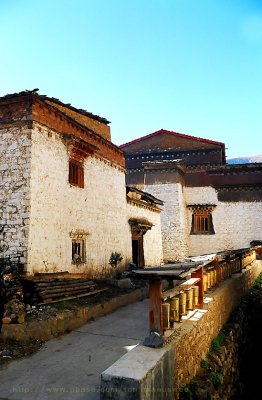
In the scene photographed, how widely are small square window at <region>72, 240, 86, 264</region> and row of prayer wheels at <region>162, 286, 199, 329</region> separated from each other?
5408 mm

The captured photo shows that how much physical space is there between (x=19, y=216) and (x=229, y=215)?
16.7 metres

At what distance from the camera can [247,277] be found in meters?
13.3

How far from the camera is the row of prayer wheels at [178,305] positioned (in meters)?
5.16

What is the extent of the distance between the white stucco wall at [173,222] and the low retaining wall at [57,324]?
12199 millimetres

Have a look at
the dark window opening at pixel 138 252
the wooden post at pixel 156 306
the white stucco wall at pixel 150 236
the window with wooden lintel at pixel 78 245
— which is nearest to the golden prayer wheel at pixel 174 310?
the wooden post at pixel 156 306

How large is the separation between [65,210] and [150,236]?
27.4 ft

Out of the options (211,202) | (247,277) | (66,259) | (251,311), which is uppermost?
(211,202)

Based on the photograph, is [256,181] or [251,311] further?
[256,181]

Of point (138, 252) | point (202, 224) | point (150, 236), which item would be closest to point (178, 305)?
Answer: point (138, 252)

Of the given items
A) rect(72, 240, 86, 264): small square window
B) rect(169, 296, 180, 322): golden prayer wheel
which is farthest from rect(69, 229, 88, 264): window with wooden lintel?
rect(169, 296, 180, 322): golden prayer wheel

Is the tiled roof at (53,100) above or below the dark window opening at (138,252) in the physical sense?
above

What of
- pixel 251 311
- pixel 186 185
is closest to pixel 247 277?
pixel 251 311

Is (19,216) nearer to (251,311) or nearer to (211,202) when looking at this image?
(251,311)

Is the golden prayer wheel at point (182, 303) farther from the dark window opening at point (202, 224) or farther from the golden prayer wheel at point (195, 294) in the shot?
the dark window opening at point (202, 224)
